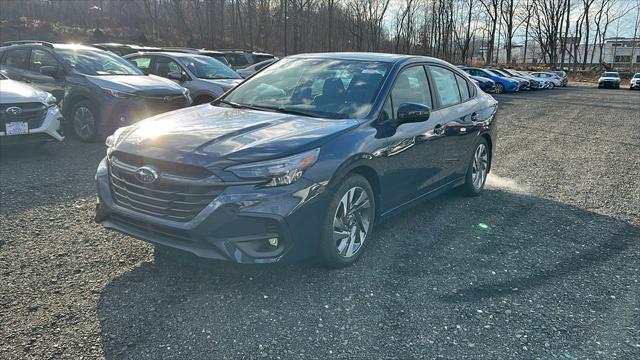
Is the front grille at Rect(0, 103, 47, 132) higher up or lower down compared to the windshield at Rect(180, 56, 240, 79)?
lower down

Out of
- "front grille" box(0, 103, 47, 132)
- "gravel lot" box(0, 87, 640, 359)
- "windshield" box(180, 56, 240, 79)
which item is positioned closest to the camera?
"gravel lot" box(0, 87, 640, 359)

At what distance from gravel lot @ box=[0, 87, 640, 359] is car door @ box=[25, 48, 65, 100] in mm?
3730

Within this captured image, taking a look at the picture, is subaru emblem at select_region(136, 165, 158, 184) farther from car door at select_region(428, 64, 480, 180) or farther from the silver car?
the silver car

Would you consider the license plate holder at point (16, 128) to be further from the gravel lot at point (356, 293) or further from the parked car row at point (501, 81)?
the parked car row at point (501, 81)

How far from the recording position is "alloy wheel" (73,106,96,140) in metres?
8.67

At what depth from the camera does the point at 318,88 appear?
4574mm

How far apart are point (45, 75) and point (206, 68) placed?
11.4 feet

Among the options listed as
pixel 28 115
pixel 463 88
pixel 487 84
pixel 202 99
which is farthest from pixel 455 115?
pixel 487 84

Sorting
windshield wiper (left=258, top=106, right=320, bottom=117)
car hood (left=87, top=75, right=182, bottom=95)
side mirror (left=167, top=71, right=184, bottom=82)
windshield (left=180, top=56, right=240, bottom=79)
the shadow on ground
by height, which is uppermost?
windshield (left=180, top=56, right=240, bottom=79)

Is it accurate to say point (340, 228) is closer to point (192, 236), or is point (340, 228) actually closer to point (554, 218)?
point (192, 236)

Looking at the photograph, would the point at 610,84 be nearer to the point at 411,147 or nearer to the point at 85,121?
the point at 85,121

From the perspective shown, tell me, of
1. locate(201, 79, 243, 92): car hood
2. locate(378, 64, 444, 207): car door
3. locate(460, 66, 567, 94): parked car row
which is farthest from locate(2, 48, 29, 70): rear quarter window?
locate(460, 66, 567, 94): parked car row

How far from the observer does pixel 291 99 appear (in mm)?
4551

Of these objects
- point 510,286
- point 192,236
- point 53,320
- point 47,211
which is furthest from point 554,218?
point 47,211
